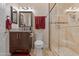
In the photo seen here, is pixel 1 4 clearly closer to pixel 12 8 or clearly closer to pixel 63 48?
pixel 12 8

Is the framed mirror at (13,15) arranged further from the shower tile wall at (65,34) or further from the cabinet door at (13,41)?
the shower tile wall at (65,34)

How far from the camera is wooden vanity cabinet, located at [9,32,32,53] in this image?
93 cm

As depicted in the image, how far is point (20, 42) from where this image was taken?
3.11 feet

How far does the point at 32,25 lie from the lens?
3.04 ft

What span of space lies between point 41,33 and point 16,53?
8.5 inches

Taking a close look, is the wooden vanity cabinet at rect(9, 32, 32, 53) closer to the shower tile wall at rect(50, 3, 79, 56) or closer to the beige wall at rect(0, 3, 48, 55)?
the beige wall at rect(0, 3, 48, 55)

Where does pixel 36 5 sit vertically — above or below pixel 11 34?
above

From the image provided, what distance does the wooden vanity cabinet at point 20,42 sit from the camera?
3.05 ft

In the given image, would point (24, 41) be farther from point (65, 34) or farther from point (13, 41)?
point (65, 34)

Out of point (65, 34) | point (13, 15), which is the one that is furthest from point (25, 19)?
point (65, 34)

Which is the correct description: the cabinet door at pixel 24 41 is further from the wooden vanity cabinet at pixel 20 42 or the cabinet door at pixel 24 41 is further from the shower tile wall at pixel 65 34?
the shower tile wall at pixel 65 34

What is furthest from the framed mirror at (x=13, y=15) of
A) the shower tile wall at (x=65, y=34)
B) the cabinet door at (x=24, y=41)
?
the shower tile wall at (x=65, y=34)

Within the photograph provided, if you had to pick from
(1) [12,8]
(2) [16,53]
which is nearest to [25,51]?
(2) [16,53]

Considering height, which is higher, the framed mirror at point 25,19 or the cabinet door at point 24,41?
the framed mirror at point 25,19
